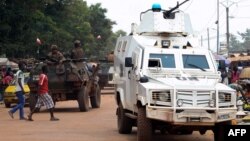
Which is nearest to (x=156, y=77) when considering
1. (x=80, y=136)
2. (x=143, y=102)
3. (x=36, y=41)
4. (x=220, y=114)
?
(x=143, y=102)

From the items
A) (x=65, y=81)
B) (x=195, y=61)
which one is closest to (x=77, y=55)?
(x=65, y=81)

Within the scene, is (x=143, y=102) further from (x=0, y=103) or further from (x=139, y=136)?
(x=0, y=103)

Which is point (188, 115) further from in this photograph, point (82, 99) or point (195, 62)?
point (82, 99)

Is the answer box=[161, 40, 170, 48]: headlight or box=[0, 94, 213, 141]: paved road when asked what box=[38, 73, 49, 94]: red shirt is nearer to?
box=[0, 94, 213, 141]: paved road

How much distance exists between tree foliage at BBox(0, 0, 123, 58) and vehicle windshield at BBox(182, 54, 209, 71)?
20771 millimetres

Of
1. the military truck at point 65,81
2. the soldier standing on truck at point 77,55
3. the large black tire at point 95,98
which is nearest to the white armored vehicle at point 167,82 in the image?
the military truck at point 65,81

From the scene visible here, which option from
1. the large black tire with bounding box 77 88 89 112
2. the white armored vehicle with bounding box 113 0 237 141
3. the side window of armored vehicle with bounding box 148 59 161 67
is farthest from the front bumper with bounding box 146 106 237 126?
the large black tire with bounding box 77 88 89 112

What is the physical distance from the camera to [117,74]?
46.7 feet

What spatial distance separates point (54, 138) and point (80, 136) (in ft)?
2.16

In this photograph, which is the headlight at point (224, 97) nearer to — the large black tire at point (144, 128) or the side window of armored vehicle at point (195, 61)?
the large black tire at point (144, 128)

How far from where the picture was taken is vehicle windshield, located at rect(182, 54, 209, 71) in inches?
476

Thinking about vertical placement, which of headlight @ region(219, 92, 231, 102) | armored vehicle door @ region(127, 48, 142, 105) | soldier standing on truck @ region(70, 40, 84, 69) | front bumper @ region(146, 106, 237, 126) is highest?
soldier standing on truck @ region(70, 40, 84, 69)

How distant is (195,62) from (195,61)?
0.03 m

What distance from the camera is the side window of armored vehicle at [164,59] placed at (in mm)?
12016
